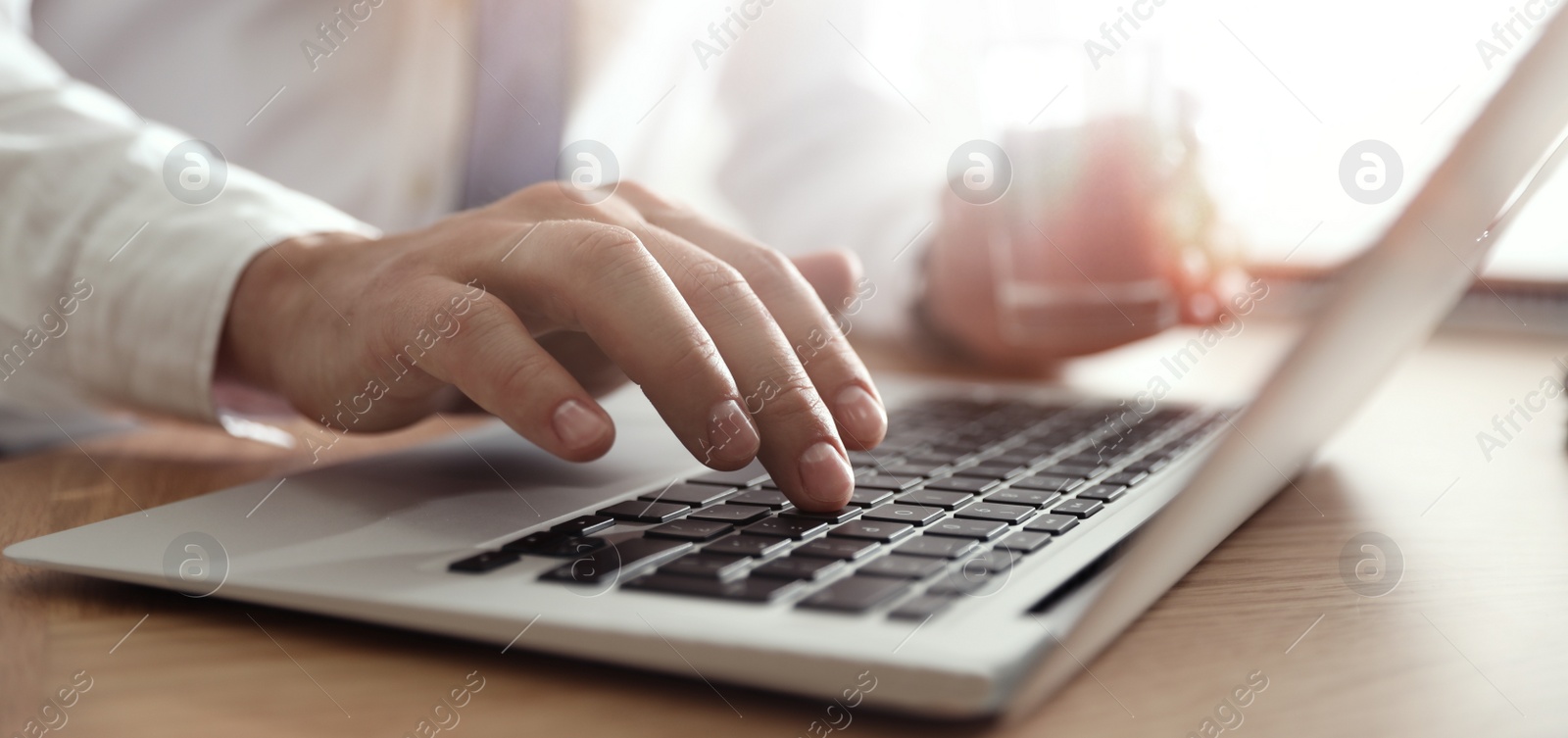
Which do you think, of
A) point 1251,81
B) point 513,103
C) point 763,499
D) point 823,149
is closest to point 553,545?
point 763,499

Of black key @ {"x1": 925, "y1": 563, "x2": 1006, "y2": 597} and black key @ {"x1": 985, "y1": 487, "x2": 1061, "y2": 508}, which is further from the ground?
black key @ {"x1": 925, "y1": 563, "x2": 1006, "y2": 597}

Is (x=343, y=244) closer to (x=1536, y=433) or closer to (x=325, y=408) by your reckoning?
(x=325, y=408)

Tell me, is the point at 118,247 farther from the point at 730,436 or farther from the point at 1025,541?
the point at 1025,541

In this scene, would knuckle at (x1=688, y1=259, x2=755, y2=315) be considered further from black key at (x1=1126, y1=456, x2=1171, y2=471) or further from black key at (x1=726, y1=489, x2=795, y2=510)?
black key at (x1=1126, y1=456, x2=1171, y2=471)

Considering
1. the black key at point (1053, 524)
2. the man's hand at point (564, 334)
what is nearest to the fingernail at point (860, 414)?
the man's hand at point (564, 334)

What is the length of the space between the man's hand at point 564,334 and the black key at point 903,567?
8cm

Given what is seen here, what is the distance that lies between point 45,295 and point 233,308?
5.3 inches

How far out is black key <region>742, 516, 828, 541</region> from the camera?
386mm

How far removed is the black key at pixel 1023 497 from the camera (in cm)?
44

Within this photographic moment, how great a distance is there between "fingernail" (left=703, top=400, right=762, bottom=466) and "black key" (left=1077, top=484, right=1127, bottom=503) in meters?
0.14

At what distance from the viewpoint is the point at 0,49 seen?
708 millimetres

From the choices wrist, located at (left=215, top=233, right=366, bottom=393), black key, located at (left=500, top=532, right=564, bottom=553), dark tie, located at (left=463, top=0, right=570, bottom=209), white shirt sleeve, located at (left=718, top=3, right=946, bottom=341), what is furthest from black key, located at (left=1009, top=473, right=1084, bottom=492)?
dark tie, located at (left=463, top=0, right=570, bottom=209)

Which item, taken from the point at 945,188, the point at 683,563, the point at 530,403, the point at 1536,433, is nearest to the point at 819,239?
the point at 945,188

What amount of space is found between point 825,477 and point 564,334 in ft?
0.77
